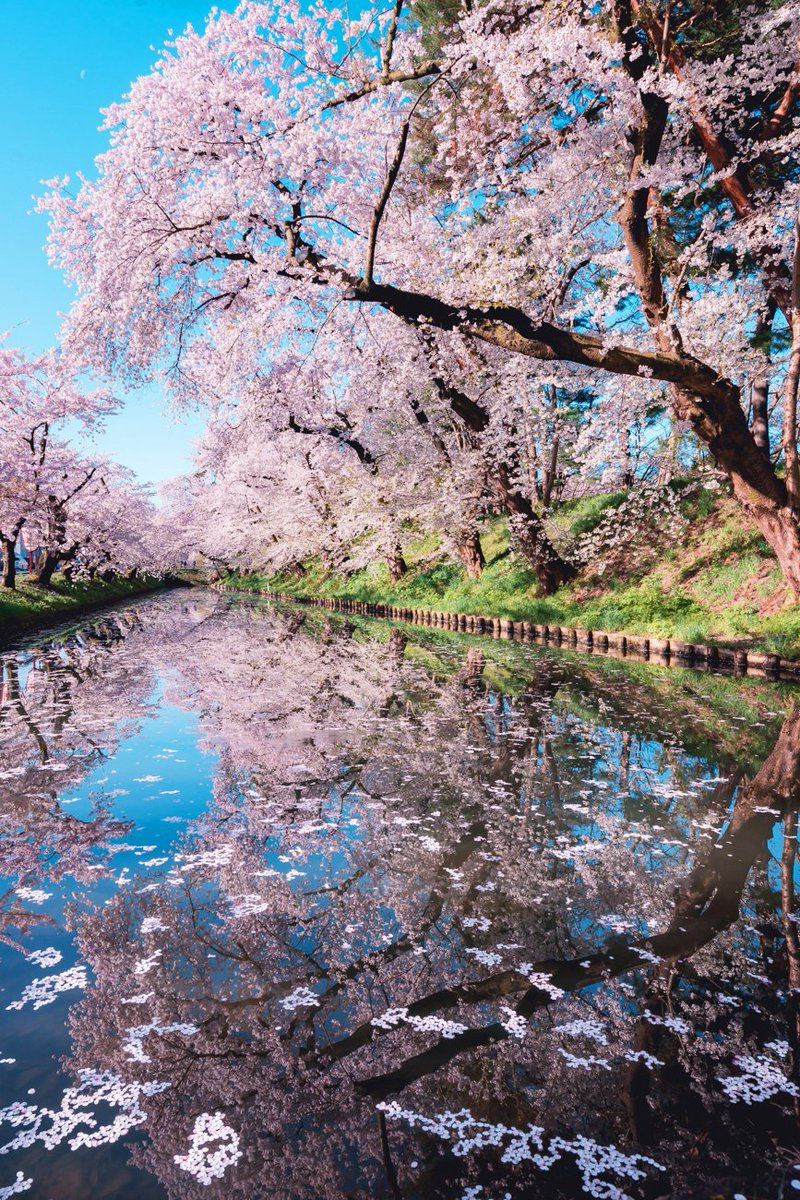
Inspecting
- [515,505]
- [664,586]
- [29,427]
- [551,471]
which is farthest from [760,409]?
[29,427]

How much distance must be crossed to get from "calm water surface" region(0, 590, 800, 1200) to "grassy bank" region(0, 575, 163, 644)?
17.7 m

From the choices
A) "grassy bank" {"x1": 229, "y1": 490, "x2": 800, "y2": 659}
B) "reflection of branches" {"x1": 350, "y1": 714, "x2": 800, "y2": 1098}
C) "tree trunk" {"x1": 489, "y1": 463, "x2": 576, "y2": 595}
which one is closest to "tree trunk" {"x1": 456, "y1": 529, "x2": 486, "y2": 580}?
"grassy bank" {"x1": 229, "y1": 490, "x2": 800, "y2": 659}

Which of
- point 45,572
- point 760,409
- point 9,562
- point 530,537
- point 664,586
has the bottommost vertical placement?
point 45,572

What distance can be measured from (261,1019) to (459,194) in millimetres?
15792

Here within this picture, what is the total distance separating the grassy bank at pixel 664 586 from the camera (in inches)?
564

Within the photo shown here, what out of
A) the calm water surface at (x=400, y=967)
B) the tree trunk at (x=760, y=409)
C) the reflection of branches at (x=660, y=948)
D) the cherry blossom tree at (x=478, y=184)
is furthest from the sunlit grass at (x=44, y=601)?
the tree trunk at (x=760, y=409)

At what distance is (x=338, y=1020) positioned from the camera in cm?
321

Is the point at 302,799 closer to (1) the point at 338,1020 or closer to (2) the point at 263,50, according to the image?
(1) the point at 338,1020

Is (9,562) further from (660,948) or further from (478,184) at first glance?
(660,948)

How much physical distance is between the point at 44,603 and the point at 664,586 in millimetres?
25170

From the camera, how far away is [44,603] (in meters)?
27.9

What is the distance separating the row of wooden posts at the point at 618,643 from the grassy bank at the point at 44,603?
14.8m

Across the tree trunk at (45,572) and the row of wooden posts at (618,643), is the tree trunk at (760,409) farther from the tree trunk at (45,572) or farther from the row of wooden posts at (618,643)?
the tree trunk at (45,572)

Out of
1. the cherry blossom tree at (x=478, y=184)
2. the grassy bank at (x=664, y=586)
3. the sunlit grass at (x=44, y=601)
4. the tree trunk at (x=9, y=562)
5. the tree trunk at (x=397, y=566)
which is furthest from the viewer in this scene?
the tree trunk at (x=397, y=566)
